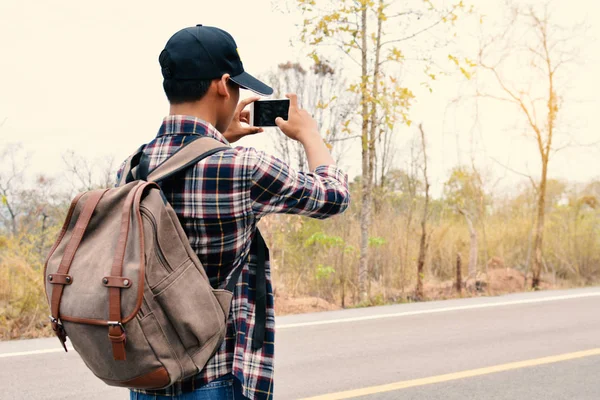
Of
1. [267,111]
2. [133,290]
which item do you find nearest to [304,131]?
[267,111]

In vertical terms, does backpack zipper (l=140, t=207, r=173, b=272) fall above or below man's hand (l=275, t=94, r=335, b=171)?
below

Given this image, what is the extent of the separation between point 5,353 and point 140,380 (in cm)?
501

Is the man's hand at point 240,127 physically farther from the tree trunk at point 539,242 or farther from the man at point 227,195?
the tree trunk at point 539,242

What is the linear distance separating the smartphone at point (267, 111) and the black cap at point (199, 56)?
258 millimetres

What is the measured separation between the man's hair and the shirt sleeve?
0.24 m

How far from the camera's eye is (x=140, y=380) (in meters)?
1.60

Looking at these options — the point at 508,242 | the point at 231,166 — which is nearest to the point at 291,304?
the point at 508,242

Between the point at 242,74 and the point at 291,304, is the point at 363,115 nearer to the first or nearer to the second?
the point at 291,304

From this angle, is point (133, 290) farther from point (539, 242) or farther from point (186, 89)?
point (539, 242)

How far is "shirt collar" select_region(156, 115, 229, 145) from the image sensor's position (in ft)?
5.88

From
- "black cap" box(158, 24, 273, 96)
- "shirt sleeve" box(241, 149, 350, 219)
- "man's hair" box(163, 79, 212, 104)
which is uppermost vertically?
"black cap" box(158, 24, 273, 96)

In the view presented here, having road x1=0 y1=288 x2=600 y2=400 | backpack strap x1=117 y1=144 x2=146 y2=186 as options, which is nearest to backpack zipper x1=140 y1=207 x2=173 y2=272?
backpack strap x1=117 y1=144 x2=146 y2=186

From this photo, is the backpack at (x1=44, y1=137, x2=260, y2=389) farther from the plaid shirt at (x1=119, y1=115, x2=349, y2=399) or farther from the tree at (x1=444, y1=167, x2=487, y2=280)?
the tree at (x1=444, y1=167, x2=487, y2=280)

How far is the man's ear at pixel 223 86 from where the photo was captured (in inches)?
A: 71.2
